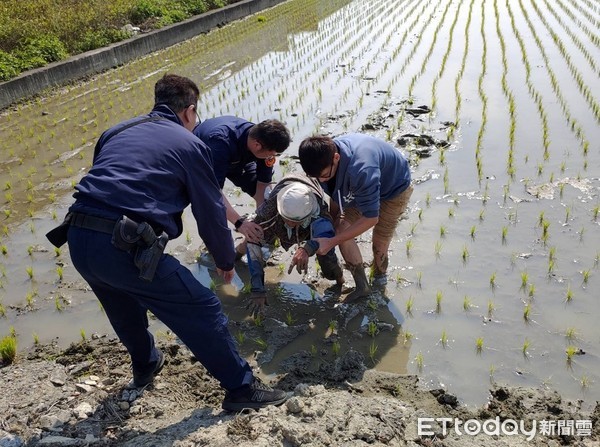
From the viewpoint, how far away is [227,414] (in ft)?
8.56

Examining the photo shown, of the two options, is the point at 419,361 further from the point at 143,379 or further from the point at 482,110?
the point at 482,110

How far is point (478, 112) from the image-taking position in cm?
686

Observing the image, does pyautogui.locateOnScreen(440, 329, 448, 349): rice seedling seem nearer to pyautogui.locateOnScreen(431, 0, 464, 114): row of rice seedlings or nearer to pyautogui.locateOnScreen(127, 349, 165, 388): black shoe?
pyautogui.locateOnScreen(127, 349, 165, 388): black shoe

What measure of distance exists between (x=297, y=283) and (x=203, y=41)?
33.8 ft

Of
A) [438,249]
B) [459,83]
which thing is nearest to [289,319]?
[438,249]

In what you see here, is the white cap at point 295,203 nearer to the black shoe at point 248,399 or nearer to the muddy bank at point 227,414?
the muddy bank at point 227,414

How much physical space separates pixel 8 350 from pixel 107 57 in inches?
339

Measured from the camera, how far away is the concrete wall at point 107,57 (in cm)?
890

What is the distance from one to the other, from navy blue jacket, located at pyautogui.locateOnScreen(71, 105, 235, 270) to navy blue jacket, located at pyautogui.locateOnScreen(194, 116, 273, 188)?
113cm

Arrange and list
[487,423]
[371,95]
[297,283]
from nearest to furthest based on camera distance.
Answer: [487,423]
[297,283]
[371,95]

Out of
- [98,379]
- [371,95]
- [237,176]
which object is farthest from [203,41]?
[98,379]

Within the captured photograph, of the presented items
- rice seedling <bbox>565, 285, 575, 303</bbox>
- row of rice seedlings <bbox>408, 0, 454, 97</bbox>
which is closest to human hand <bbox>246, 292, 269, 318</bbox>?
rice seedling <bbox>565, 285, 575, 303</bbox>

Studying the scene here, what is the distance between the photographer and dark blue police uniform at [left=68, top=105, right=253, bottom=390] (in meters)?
2.25

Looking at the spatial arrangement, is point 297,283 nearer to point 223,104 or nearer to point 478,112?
point 478,112
